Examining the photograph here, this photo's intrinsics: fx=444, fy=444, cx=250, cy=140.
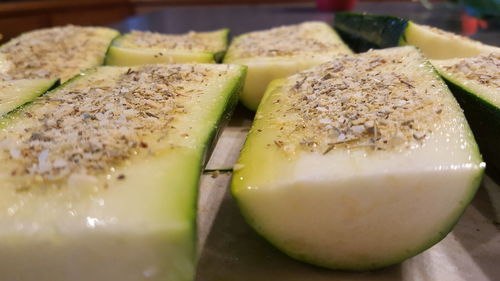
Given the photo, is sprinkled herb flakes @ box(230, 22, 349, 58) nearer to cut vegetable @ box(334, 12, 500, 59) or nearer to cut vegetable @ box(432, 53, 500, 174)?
cut vegetable @ box(334, 12, 500, 59)

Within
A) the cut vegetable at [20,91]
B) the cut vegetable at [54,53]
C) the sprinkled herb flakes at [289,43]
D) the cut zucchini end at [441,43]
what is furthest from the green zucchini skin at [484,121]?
the cut vegetable at [54,53]

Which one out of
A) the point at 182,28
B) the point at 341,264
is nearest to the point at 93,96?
the point at 341,264

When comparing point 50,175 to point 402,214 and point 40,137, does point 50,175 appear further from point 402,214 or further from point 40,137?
point 402,214

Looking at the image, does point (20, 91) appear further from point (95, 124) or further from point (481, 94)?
point (481, 94)

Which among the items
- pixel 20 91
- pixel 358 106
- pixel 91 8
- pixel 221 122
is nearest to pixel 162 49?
pixel 20 91

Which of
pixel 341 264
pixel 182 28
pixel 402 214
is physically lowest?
pixel 182 28

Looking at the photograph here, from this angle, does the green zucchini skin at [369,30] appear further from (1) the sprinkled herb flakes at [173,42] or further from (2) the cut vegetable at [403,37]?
(1) the sprinkled herb flakes at [173,42]

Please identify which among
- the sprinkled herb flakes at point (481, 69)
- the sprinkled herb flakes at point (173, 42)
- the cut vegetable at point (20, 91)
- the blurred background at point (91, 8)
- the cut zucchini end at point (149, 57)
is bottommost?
the blurred background at point (91, 8)
